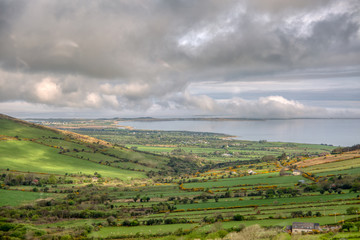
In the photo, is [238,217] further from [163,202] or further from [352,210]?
[163,202]

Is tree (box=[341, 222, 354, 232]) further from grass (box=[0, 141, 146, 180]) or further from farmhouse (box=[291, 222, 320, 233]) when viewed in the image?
grass (box=[0, 141, 146, 180])

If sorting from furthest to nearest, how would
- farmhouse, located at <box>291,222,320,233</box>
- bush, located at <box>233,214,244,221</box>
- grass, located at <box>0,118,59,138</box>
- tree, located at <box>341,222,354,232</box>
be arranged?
grass, located at <box>0,118,59,138</box>, bush, located at <box>233,214,244,221</box>, farmhouse, located at <box>291,222,320,233</box>, tree, located at <box>341,222,354,232</box>

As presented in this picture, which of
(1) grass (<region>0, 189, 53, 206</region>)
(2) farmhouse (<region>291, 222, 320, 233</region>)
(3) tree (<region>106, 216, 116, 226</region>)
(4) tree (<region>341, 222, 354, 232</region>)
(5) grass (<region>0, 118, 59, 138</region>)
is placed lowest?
(1) grass (<region>0, 189, 53, 206</region>)

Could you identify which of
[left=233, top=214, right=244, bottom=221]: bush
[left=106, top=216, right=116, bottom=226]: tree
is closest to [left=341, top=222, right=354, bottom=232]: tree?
[left=233, top=214, right=244, bottom=221]: bush

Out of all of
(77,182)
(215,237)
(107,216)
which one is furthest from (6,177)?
(215,237)

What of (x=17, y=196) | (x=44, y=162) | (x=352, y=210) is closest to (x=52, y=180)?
(x=17, y=196)

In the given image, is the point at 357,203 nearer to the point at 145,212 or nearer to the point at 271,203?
the point at 271,203
